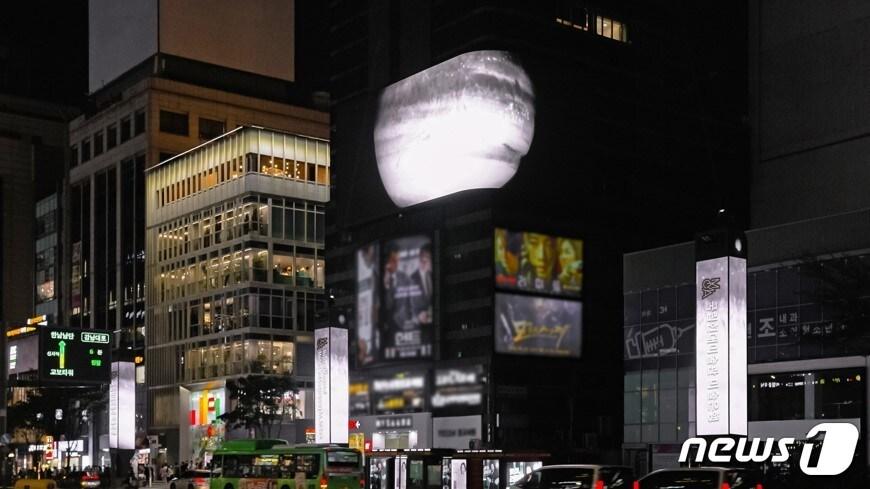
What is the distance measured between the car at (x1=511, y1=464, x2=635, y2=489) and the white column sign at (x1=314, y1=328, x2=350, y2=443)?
97.1ft

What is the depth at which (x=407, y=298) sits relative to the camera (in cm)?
8494

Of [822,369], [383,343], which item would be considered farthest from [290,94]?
[822,369]

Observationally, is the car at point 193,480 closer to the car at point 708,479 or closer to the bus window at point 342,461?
the bus window at point 342,461

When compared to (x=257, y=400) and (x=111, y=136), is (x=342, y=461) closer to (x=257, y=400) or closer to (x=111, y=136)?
(x=257, y=400)

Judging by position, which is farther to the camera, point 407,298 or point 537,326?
point 407,298

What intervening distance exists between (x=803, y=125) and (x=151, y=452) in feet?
196

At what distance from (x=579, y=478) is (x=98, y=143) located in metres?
104

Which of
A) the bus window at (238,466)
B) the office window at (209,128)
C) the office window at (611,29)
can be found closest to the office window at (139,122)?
the office window at (209,128)

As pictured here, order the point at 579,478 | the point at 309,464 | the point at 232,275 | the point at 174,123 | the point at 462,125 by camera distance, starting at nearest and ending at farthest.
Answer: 1. the point at 579,478
2. the point at 309,464
3. the point at 462,125
4. the point at 232,275
5. the point at 174,123

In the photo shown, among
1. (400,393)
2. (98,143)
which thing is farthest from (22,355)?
(98,143)

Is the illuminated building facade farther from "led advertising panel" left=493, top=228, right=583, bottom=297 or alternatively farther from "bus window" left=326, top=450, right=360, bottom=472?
"bus window" left=326, top=450, right=360, bottom=472

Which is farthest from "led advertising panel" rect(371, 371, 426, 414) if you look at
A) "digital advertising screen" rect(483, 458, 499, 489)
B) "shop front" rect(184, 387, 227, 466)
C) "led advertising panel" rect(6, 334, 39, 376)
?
"digital advertising screen" rect(483, 458, 499, 489)

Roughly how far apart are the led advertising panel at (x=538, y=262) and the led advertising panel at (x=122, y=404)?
2343 centimetres

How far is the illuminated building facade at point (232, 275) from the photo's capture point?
336 feet
